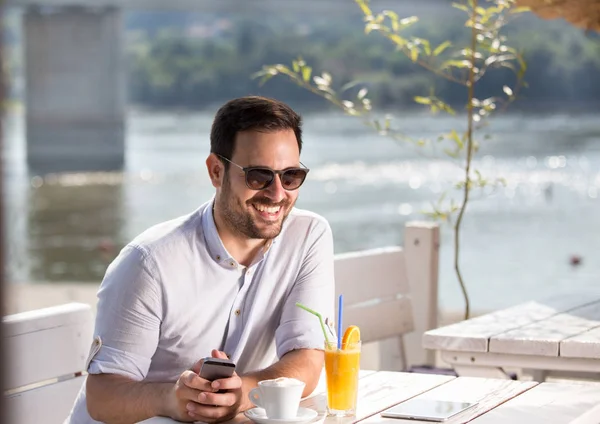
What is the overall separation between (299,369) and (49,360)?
0.60 metres

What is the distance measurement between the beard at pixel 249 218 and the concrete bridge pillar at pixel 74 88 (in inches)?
1114

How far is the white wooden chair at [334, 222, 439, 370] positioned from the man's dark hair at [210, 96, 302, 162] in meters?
1.00

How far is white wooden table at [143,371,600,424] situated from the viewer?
5.47 ft

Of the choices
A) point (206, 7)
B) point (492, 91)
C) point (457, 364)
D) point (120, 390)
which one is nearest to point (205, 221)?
point (120, 390)

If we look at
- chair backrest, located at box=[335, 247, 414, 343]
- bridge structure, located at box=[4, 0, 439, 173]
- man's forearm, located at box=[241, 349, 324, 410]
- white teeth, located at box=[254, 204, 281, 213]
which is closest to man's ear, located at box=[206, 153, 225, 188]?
white teeth, located at box=[254, 204, 281, 213]

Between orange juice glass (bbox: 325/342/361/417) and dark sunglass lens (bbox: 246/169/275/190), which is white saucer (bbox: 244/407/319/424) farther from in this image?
dark sunglass lens (bbox: 246/169/275/190)

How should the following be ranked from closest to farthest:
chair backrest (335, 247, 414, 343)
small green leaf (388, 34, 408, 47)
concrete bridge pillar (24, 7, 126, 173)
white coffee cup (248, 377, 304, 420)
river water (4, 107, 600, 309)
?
white coffee cup (248, 377, 304, 420) → chair backrest (335, 247, 414, 343) → small green leaf (388, 34, 408, 47) → river water (4, 107, 600, 309) → concrete bridge pillar (24, 7, 126, 173)

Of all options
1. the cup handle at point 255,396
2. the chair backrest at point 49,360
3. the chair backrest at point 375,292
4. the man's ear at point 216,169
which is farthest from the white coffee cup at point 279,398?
the chair backrest at point 375,292

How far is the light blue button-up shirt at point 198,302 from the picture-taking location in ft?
5.99

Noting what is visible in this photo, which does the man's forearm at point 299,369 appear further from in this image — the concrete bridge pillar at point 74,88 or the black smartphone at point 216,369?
the concrete bridge pillar at point 74,88

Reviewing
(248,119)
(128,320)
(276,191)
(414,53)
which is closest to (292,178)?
(276,191)

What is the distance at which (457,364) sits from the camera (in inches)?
97.8

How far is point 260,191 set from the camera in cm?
192

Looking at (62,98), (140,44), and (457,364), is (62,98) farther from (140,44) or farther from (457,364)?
(457,364)
